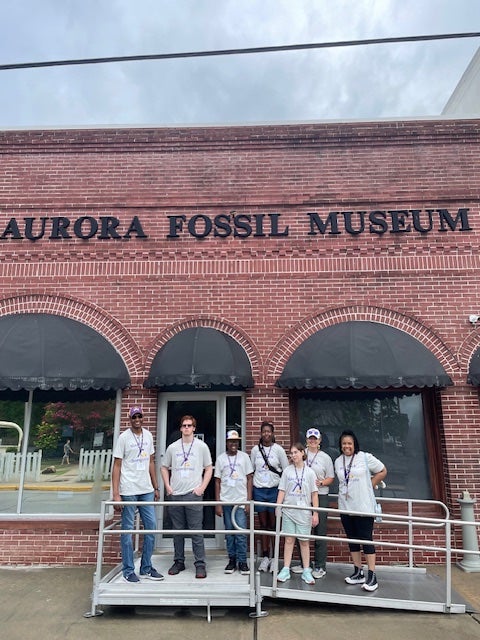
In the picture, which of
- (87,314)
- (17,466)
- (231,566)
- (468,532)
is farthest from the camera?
(87,314)

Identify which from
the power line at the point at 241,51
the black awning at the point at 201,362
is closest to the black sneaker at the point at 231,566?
the black awning at the point at 201,362

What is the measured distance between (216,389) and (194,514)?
236cm

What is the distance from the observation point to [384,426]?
25.8 ft

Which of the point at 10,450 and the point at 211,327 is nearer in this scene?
the point at 10,450

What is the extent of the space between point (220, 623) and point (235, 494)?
4.85ft

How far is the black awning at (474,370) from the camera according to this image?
7.46 meters

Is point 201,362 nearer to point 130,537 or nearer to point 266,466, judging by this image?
point 266,466

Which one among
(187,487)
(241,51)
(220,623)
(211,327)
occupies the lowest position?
(220,623)

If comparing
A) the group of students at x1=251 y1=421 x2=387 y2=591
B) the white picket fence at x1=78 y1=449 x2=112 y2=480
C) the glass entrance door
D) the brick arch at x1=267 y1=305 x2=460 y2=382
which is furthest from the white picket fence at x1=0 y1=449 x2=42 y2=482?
the brick arch at x1=267 y1=305 x2=460 y2=382

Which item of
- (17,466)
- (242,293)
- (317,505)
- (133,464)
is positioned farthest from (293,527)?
(17,466)

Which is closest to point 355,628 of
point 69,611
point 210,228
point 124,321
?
point 69,611

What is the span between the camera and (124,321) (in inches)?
323

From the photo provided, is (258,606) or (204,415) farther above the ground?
(204,415)

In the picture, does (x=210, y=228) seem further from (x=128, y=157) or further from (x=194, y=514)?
(x=194, y=514)
